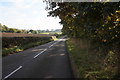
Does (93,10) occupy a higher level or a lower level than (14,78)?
higher

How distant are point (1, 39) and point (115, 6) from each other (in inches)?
905

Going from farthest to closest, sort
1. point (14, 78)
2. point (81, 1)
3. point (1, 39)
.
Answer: point (1, 39), point (14, 78), point (81, 1)

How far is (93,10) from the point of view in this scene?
22.9 ft

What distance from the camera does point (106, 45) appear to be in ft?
34.0

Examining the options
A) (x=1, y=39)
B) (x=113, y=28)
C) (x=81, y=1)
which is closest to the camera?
(x=81, y=1)

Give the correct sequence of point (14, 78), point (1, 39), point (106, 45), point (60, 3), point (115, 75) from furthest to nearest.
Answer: point (1, 39) < point (60, 3) < point (106, 45) < point (14, 78) < point (115, 75)

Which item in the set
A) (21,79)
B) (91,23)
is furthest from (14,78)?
(91,23)

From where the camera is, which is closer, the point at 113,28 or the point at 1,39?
the point at 113,28

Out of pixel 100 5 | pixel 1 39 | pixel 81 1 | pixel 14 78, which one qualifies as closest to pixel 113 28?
pixel 100 5

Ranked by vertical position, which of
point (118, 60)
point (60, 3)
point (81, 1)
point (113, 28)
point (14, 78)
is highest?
point (60, 3)

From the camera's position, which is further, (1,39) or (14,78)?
(1,39)

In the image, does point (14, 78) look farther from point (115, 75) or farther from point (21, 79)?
point (115, 75)

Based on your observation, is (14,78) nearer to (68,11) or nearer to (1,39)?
(68,11)

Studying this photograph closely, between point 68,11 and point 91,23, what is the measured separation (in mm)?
4585
